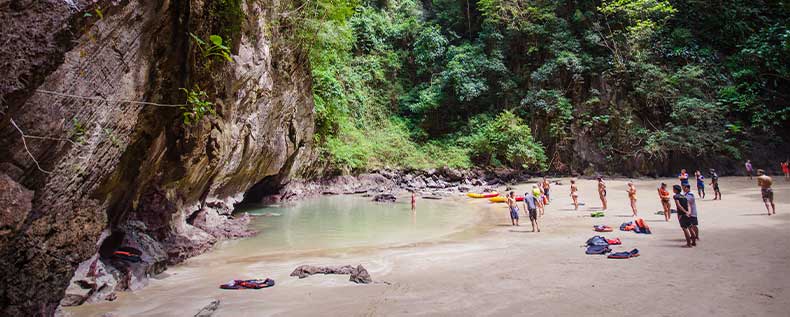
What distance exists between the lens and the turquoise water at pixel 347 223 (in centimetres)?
1186

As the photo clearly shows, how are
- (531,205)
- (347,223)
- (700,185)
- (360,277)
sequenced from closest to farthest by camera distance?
(360,277) → (531,205) → (347,223) → (700,185)

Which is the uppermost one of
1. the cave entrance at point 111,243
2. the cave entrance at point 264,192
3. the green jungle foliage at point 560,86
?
the green jungle foliage at point 560,86

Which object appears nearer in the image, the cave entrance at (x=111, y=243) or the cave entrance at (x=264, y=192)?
the cave entrance at (x=111, y=243)

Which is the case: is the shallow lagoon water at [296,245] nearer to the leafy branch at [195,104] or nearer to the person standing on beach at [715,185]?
the leafy branch at [195,104]

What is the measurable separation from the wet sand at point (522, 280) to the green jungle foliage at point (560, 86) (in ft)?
44.0

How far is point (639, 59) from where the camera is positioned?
26.6 metres

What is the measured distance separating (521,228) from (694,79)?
20817 millimetres

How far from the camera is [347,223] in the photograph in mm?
15289

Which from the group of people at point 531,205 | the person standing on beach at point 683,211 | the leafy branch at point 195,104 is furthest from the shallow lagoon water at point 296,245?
the person standing on beach at point 683,211

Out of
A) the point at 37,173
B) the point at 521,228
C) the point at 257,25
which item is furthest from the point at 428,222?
the point at 37,173

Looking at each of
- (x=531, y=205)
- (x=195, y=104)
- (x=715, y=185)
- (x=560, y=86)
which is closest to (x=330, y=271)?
(x=195, y=104)

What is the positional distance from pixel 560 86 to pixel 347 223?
2166cm

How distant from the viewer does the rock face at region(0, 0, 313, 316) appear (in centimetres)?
346

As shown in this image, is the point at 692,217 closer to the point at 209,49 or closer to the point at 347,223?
the point at 209,49
